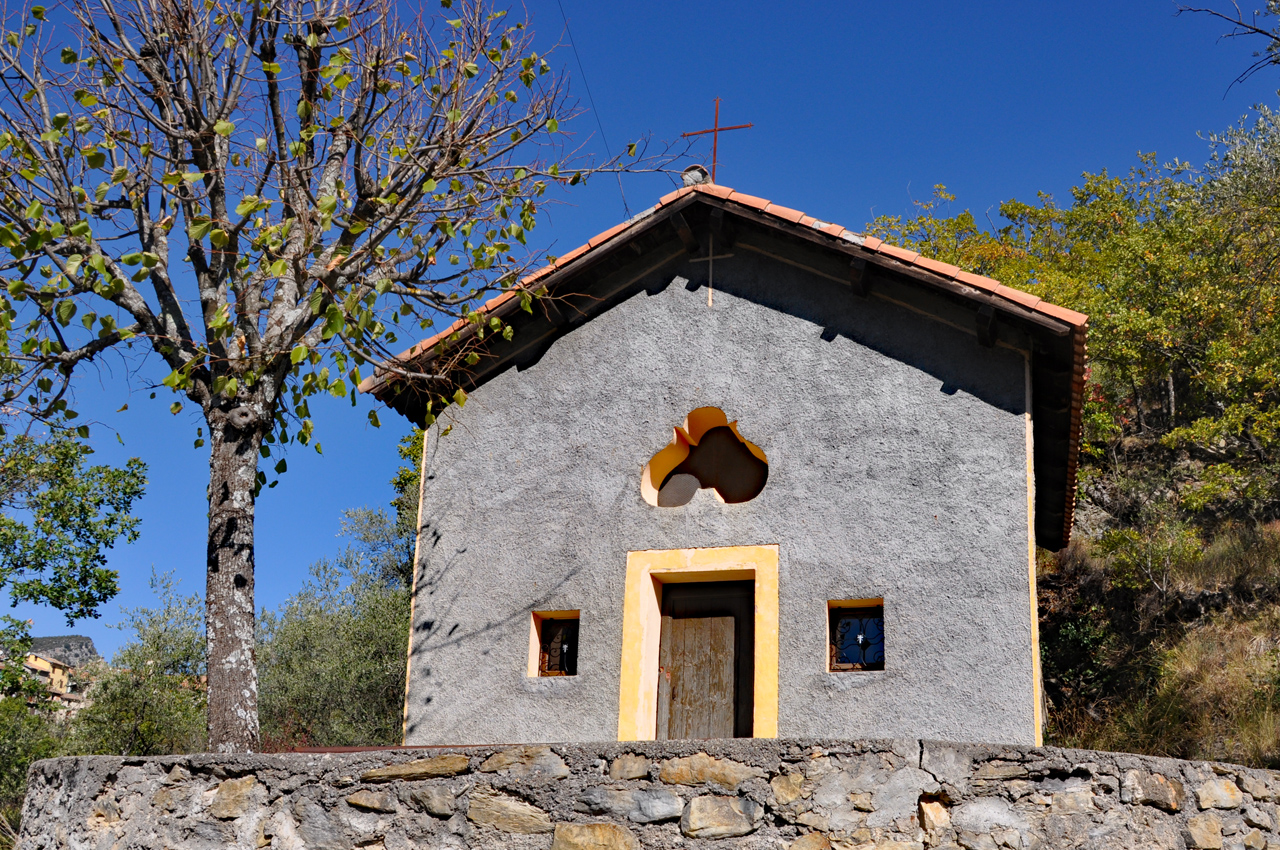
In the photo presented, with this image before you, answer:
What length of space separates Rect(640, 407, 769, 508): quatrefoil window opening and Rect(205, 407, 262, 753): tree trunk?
10.6 ft

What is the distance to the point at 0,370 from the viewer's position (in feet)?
24.4

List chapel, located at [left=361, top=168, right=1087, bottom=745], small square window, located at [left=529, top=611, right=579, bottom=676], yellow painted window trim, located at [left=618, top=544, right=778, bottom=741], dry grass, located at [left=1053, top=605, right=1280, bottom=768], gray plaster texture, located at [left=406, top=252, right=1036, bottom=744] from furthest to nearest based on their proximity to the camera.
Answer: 1. dry grass, located at [left=1053, top=605, right=1280, bottom=768]
2. small square window, located at [left=529, top=611, right=579, bottom=676]
3. yellow painted window trim, located at [left=618, top=544, right=778, bottom=741]
4. chapel, located at [left=361, top=168, right=1087, bottom=745]
5. gray plaster texture, located at [left=406, top=252, right=1036, bottom=744]

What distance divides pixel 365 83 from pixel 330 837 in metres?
6.00

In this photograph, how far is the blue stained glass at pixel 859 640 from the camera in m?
8.15

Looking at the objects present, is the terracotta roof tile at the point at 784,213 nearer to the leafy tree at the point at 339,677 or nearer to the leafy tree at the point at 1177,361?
the leafy tree at the point at 1177,361

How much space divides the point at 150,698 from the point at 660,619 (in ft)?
39.3

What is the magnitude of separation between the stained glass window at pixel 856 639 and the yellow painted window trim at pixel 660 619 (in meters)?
0.48

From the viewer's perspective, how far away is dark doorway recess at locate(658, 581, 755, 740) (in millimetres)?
8617

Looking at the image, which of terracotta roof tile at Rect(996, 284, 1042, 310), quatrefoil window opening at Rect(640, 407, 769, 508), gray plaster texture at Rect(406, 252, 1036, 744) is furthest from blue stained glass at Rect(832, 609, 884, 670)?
terracotta roof tile at Rect(996, 284, 1042, 310)

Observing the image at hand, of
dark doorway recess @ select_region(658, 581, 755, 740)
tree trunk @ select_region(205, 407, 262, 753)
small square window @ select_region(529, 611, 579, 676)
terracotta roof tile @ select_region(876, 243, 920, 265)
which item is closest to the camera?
tree trunk @ select_region(205, 407, 262, 753)

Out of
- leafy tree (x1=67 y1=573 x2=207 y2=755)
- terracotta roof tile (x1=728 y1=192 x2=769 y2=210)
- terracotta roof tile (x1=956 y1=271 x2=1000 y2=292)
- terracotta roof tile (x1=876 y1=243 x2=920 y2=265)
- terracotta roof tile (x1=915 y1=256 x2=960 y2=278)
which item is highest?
terracotta roof tile (x1=728 y1=192 x2=769 y2=210)

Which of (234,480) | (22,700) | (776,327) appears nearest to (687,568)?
(776,327)

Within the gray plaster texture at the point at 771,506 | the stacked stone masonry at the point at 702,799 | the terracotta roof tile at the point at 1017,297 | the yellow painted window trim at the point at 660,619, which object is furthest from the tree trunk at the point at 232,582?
the terracotta roof tile at the point at 1017,297

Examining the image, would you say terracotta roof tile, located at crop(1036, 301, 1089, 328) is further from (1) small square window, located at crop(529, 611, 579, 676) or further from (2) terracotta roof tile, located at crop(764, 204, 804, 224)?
(1) small square window, located at crop(529, 611, 579, 676)
